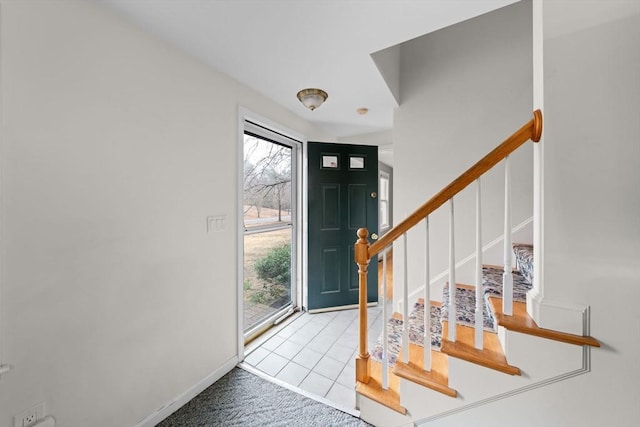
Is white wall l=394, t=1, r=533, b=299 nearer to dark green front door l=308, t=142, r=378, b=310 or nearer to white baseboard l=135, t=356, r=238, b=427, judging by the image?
dark green front door l=308, t=142, r=378, b=310

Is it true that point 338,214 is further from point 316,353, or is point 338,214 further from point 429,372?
point 429,372

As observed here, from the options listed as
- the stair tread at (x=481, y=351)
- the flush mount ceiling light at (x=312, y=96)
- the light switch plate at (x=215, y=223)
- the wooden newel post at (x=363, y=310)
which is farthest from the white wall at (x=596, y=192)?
the light switch plate at (x=215, y=223)

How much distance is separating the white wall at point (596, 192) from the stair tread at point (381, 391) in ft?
2.17

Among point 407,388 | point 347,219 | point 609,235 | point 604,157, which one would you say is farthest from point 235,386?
point 604,157

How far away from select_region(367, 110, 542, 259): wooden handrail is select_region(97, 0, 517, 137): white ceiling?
65 centimetres

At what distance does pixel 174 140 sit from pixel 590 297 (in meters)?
2.13

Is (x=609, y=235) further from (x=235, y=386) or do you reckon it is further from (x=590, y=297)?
(x=235, y=386)

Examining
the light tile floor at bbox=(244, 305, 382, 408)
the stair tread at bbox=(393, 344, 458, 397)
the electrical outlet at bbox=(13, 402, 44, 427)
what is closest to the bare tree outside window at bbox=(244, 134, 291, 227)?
the light tile floor at bbox=(244, 305, 382, 408)

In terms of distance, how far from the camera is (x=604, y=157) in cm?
90

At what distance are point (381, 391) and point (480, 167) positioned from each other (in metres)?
1.33

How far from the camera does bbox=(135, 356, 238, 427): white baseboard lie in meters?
1.38

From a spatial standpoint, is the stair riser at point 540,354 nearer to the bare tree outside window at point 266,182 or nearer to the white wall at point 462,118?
the white wall at point 462,118

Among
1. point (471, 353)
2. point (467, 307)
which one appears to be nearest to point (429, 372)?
point (471, 353)

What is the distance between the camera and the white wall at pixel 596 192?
0.87 meters
